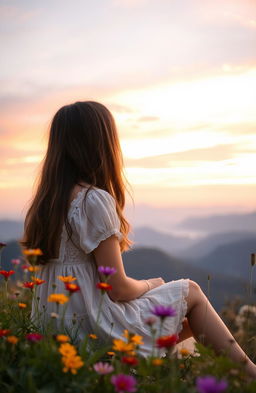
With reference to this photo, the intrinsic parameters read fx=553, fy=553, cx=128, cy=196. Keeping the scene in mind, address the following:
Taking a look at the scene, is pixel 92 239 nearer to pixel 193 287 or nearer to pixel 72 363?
pixel 193 287

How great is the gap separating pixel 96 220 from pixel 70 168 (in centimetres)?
39

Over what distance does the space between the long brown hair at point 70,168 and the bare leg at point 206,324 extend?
0.51 meters

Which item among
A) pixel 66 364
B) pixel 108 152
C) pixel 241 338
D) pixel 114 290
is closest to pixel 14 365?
pixel 66 364

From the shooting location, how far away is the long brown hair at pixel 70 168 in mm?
2998

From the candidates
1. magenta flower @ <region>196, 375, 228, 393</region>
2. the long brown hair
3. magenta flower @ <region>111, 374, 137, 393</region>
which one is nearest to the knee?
the long brown hair

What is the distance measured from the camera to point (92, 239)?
2.88 meters

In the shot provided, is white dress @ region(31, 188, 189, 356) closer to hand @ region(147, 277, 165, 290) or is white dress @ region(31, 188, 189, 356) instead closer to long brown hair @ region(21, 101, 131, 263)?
long brown hair @ region(21, 101, 131, 263)

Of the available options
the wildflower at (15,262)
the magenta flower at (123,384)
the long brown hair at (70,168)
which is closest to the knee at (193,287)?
the long brown hair at (70,168)

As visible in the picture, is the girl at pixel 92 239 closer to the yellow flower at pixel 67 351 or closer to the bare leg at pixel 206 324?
the bare leg at pixel 206 324

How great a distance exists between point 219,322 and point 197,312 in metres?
0.13

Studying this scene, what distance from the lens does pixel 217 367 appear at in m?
2.07

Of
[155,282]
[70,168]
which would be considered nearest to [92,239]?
[70,168]

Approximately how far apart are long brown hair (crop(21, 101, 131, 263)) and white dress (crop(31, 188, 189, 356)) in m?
0.08

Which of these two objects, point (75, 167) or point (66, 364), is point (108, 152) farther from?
point (66, 364)
